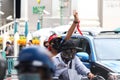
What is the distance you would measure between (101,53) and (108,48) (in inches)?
7.1

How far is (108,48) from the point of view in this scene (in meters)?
9.38

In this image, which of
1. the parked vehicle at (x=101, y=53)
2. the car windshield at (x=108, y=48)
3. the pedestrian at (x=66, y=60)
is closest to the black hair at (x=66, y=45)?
the pedestrian at (x=66, y=60)

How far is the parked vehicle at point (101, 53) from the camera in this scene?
27.4 feet

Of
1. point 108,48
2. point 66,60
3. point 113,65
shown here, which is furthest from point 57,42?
point 108,48

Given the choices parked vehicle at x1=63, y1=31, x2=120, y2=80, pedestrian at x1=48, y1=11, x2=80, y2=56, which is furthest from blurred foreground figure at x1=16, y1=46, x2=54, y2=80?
parked vehicle at x1=63, y1=31, x2=120, y2=80

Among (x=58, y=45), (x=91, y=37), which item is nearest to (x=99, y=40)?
(x=91, y=37)

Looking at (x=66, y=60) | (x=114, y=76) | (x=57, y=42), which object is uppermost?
(x=57, y=42)

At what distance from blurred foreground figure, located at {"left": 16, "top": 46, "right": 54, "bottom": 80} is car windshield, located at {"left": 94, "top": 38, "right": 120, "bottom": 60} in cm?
676

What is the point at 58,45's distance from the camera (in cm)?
601

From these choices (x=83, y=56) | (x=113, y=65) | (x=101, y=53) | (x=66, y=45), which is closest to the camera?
(x=66, y=45)

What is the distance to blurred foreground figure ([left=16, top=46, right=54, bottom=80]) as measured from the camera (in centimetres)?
234

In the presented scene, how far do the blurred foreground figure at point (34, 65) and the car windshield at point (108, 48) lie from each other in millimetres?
6758

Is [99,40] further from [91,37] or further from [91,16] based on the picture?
[91,16]

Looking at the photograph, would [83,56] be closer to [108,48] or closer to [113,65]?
[113,65]
